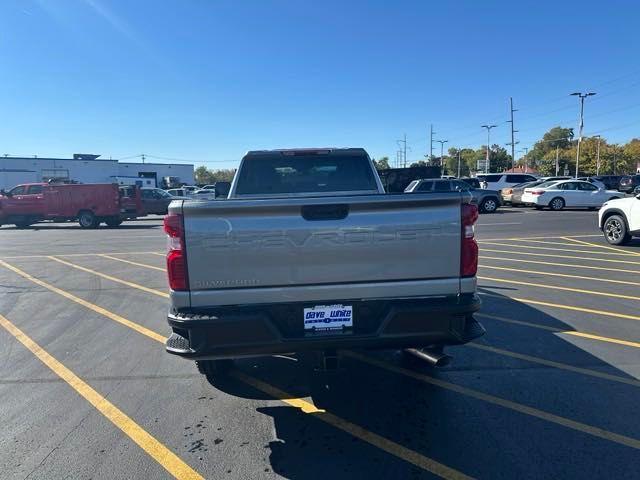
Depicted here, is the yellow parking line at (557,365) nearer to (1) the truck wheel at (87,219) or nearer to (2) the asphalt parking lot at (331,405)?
(2) the asphalt parking lot at (331,405)

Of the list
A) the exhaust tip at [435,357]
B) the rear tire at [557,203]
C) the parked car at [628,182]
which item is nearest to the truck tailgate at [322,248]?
the exhaust tip at [435,357]

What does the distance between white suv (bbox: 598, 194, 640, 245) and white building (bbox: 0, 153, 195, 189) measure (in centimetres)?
6005

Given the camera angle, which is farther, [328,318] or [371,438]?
[371,438]

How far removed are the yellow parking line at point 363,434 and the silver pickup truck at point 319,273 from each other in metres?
0.69

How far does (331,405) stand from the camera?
3715 mm

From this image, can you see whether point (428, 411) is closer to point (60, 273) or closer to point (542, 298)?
point (542, 298)

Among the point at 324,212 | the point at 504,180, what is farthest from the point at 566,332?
the point at 504,180

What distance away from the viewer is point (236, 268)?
294 cm

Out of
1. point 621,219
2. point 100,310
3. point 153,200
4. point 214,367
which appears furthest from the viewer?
point 153,200

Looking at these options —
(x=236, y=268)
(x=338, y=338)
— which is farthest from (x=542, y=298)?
(x=236, y=268)

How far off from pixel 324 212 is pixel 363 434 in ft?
5.42

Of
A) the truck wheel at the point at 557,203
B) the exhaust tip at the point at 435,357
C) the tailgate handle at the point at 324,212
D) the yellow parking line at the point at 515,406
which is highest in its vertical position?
the tailgate handle at the point at 324,212

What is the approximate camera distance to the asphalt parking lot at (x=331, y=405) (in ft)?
9.62

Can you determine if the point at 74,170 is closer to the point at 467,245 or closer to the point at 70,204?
the point at 70,204
